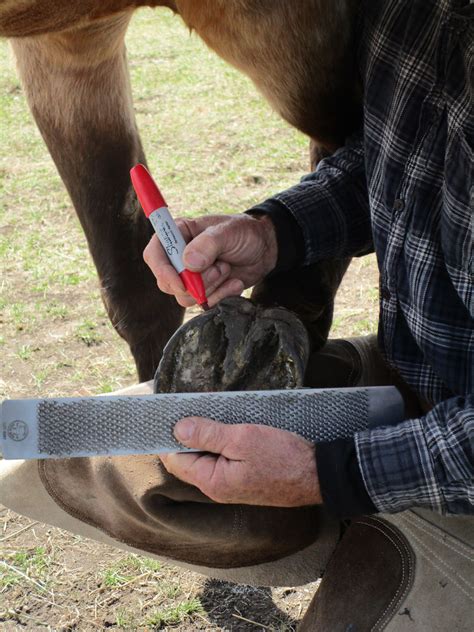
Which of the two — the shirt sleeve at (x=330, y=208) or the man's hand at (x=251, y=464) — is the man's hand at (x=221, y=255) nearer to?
the shirt sleeve at (x=330, y=208)

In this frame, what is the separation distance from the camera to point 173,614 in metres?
1.88

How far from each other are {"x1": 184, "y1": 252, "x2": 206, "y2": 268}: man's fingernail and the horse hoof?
83 millimetres

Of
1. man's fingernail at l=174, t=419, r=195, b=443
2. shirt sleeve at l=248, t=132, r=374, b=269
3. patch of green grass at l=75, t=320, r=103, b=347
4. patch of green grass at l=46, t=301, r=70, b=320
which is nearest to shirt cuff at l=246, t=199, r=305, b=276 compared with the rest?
shirt sleeve at l=248, t=132, r=374, b=269

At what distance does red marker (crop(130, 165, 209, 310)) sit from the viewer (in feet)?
5.13

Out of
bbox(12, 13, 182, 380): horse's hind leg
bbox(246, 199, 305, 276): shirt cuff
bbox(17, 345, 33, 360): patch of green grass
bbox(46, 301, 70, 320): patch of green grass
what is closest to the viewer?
bbox(246, 199, 305, 276): shirt cuff

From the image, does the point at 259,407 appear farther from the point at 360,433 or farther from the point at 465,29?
the point at 465,29

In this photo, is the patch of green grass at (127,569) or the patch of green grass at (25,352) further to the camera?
the patch of green grass at (25,352)

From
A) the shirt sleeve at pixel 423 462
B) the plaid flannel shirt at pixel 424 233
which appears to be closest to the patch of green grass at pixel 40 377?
the plaid flannel shirt at pixel 424 233

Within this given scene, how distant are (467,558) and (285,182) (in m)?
2.60

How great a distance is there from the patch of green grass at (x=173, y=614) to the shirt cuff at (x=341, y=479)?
0.72 meters

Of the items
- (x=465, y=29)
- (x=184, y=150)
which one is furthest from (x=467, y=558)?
(x=184, y=150)

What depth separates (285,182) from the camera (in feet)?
12.6

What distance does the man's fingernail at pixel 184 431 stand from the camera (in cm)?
127

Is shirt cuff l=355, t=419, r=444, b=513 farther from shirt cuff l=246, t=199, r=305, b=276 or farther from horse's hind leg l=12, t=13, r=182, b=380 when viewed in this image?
horse's hind leg l=12, t=13, r=182, b=380
